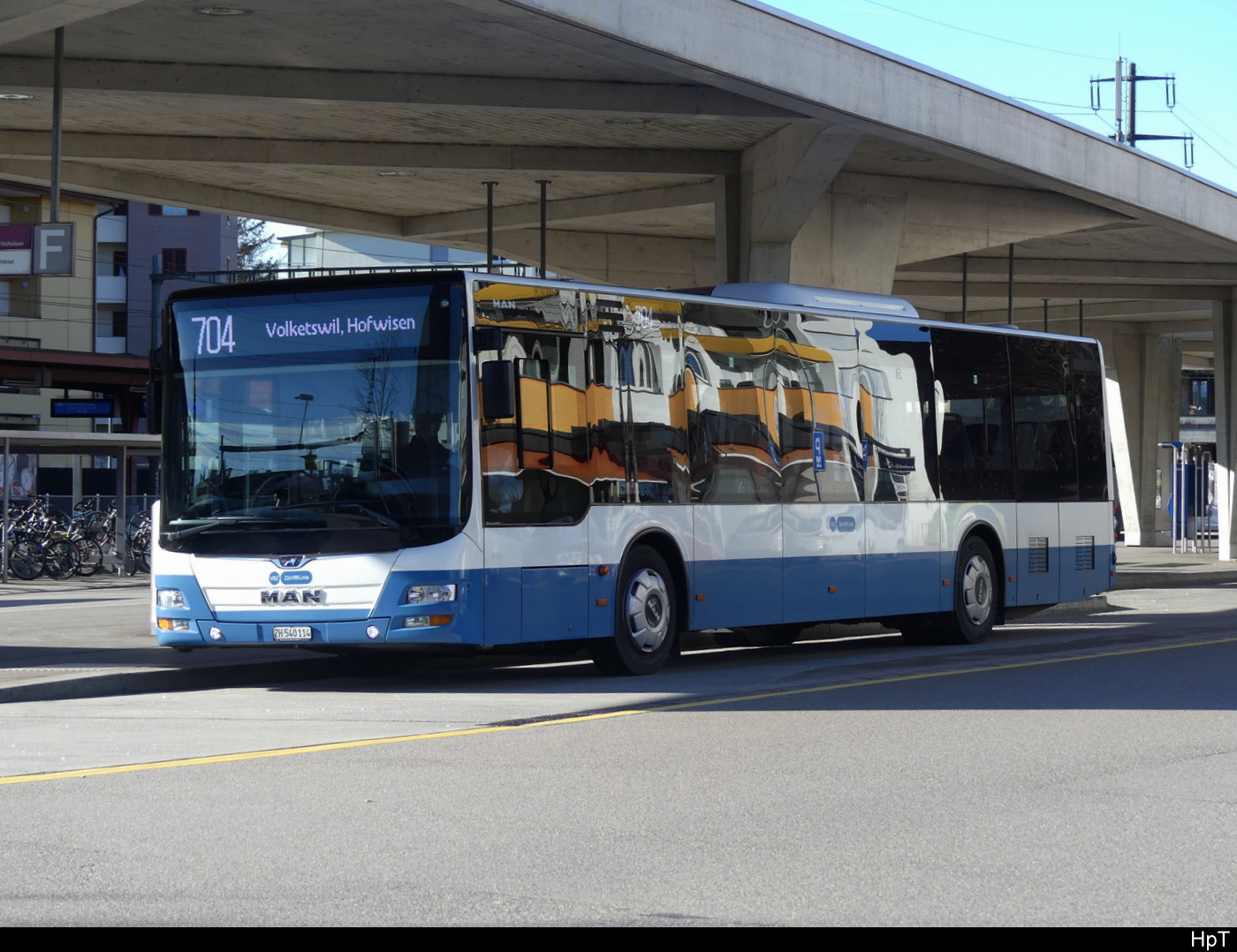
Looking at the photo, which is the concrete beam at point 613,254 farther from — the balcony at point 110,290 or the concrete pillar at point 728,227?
the balcony at point 110,290

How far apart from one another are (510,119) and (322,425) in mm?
9917

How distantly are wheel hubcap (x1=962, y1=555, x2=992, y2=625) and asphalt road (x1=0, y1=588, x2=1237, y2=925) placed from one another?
14.3 feet

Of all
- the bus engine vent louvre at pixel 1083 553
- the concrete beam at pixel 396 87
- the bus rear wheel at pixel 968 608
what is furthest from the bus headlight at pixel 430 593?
the bus engine vent louvre at pixel 1083 553

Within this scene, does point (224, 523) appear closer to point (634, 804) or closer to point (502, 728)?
point (502, 728)

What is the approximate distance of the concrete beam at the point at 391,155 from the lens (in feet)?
77.2

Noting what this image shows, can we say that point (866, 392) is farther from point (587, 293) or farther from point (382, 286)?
point (382, 286)

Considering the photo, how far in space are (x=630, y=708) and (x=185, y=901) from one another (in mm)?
6147

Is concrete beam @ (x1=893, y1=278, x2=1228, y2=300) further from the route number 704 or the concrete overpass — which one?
the route number 704

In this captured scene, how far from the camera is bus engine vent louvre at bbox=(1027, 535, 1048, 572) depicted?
A: 1908 centimetres

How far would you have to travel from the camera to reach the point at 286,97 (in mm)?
19484

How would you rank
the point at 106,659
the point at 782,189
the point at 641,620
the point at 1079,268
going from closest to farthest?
the point at 641,620 → the point at 106,659 → the point at 782,189 → the point at 1079,268

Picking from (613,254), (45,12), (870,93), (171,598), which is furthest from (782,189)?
(171,598)

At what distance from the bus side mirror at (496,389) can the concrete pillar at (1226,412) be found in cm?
3105

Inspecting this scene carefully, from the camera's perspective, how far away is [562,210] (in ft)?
92.8
